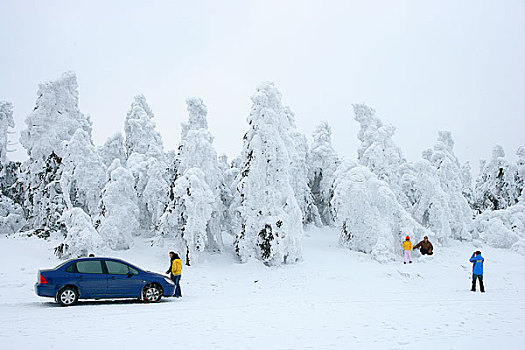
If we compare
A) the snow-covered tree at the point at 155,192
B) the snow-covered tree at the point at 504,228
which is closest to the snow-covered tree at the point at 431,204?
the snow-covered tree at the point at 504,228

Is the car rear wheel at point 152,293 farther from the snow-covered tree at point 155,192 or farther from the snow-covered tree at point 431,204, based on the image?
the snow-covered tree at point 431,204

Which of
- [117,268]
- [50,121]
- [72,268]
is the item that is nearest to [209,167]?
[117,268]

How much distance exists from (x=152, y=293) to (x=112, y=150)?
26.4m

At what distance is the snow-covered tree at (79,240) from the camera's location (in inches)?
882

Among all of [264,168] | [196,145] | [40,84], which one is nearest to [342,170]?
[264,168]

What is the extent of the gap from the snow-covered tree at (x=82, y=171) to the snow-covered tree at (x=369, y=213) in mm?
16506

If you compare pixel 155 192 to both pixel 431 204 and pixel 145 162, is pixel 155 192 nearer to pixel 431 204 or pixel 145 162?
pixel 145 162

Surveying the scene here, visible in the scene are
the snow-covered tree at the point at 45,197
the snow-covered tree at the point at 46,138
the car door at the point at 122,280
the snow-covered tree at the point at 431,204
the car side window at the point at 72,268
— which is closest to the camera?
the car side window at the point at 72,268

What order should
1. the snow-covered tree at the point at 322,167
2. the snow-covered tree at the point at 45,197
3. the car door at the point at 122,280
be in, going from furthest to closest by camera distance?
1. the snow-covered tree at the point at 322,167
2. the snow-covered tree at the point at 45,197
3. the car door at the point at 122,280

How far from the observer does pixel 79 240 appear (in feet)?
73.2

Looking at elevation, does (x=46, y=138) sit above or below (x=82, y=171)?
above

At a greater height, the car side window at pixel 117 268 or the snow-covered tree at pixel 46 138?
the snow-covered tree at pixel 46 138

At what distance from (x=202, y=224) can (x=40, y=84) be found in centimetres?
1769

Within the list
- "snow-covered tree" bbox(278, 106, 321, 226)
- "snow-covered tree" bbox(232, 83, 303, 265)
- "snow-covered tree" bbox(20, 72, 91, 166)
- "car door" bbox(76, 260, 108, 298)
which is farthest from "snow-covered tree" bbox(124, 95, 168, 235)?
"car door" bbox(76, 260, 108, 298)
